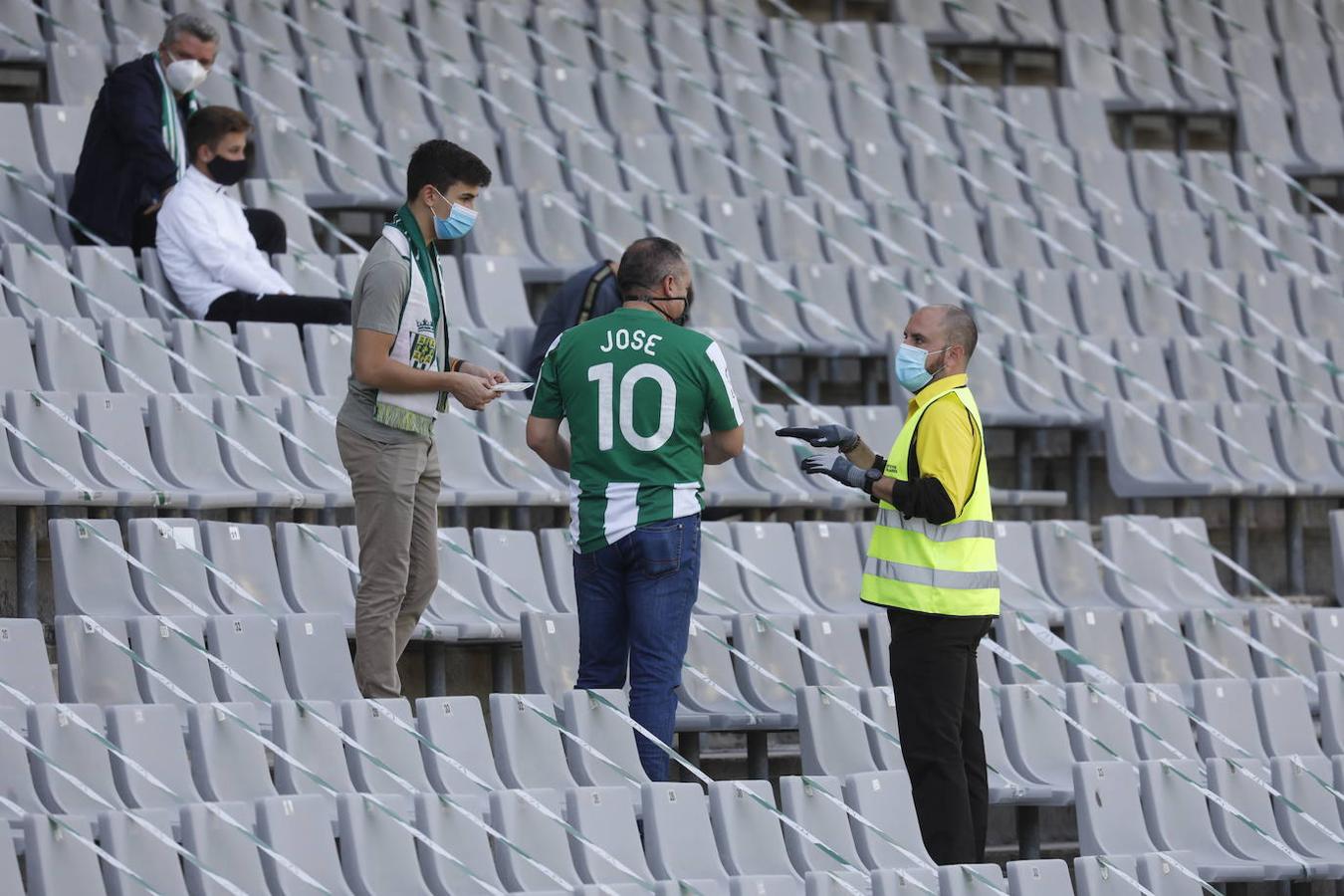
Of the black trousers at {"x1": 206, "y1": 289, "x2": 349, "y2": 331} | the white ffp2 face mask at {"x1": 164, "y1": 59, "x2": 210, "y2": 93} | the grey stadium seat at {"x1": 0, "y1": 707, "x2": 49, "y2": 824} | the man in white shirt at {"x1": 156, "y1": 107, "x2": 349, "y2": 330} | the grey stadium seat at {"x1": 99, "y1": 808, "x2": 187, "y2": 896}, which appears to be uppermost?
the white ffp2 face mask at {"x1": 164, "y1": 59, "x2": 210, "y2": 93}

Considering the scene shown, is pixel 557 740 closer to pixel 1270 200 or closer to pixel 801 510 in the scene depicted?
pixel 801 510

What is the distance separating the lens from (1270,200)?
8.56 metres

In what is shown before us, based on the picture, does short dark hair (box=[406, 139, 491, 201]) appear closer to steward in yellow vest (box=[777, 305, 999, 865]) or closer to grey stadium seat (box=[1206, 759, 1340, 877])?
steward in yellow vest (box=[777, 305, 999, 865])

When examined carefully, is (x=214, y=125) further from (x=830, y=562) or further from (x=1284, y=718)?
(x=1284, y=718)

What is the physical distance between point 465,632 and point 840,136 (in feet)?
12.4

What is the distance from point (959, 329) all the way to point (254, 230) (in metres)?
2.49

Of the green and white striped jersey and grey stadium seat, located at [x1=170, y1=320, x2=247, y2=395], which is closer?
the green and white striped jersey

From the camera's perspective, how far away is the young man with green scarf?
4395 millimetres

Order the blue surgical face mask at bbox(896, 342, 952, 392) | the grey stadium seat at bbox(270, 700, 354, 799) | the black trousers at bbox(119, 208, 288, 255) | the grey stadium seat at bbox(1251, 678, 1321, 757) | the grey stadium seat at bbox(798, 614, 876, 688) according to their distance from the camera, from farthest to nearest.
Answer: the black trousers at bbox(119, 208, 288, 255) < the grey stadium seat at bbox(1251, 678, 1321, 757) < the grey stadium seat at bbox(798, 614, 876, 688) < the blue surgical face mask at bbox(896, 342, 952, 392) < the grey stadium seat at bbox(270, 700, 354, 799)

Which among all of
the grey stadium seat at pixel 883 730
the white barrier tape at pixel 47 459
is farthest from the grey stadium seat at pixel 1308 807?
the white barrier tape at pixel 47 459

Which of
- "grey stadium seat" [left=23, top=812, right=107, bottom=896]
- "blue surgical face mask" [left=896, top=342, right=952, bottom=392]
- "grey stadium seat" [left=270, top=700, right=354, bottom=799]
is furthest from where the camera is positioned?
"blue surgical face mask" [left=896, top=342, right=952, bottom=392]

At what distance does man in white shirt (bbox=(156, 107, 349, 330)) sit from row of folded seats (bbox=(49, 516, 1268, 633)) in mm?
812

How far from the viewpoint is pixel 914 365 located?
437 centimetres

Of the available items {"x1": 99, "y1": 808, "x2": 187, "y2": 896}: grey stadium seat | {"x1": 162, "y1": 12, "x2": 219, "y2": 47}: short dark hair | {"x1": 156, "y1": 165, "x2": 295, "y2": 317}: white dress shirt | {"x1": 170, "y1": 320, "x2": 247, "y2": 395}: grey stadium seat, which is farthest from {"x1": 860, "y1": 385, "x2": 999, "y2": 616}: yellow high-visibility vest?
{"x1": 162, "y1": 12, "x2": 219, "y2": 47}: short dark hair
